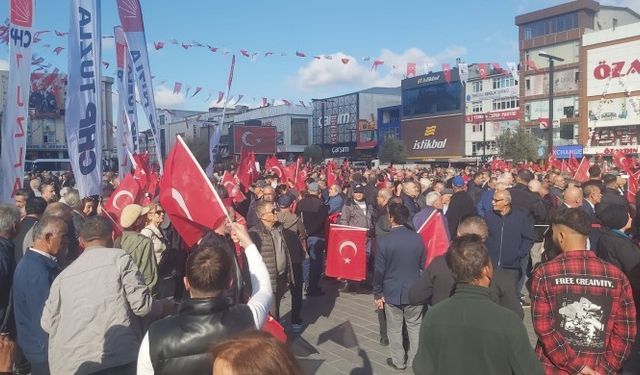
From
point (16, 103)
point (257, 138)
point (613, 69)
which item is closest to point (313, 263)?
point (16, 103)

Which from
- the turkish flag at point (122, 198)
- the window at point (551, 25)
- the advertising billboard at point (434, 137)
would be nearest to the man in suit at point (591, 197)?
the turkish flag at point (122, 198)

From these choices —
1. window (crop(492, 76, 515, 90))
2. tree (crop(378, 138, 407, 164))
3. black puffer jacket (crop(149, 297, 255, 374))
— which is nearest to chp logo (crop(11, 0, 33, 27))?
black puffer jacket (crop(149, 297, 255, 374))

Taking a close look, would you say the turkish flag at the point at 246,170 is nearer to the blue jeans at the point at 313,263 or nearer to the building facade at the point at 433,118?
the blue jeans at the point at 313,263

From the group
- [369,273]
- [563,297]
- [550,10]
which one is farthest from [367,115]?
[563,297]

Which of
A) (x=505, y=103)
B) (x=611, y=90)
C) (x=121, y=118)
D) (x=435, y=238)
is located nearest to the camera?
(x=435, y=238)

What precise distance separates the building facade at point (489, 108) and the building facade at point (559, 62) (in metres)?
2.11

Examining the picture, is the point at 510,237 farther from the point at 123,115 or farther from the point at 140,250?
the point at 123,115

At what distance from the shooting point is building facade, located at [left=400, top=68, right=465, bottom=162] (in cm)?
6781

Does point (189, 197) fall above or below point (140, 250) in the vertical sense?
above

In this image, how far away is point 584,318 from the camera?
3.14 meters

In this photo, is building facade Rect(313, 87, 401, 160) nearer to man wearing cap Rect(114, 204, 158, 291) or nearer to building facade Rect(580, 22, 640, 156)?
building facade Rect(580, 22, 640, 156)

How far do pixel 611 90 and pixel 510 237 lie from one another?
163 ft

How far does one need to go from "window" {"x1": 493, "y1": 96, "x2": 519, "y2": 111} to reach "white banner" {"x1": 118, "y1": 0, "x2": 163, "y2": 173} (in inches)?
2133

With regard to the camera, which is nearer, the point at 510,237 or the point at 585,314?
the point at 585,314
